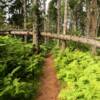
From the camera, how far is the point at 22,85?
36.0 ft

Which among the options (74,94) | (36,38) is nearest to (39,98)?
(74,94)

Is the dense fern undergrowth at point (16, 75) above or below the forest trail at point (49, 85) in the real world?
above

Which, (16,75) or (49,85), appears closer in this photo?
(16,75)

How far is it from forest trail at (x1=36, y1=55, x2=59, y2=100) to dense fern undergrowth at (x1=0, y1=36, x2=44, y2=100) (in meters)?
0.34

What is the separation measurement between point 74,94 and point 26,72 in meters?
4.38

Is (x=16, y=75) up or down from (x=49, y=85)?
up

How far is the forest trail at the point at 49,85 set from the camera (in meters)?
11.9

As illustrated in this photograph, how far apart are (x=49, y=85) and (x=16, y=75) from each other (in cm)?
188

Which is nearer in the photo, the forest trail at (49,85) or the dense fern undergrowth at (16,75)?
the dense fern undergrowth at (16,75)

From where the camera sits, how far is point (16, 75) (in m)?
12.5

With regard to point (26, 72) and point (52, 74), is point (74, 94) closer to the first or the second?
point (26, 72)

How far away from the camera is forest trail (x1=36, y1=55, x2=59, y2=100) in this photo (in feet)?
38.9

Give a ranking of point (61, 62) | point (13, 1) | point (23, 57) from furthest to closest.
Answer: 1. point (13, 1)
2. point (61, 62)
3. point (23, 57)

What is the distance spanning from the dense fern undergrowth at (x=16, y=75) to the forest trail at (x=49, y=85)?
34 centimetres
